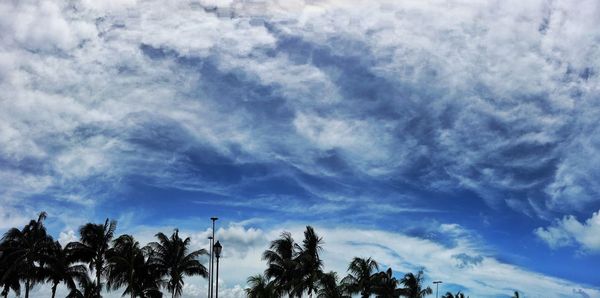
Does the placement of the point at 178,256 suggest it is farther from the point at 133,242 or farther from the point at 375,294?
the point at 375,294

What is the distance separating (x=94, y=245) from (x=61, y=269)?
11.8 ft

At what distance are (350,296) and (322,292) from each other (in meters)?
9.17

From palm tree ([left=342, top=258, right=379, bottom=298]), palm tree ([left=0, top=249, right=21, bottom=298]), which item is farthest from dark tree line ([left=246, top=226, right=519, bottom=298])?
palm tree ([left=0, top=249, right=21, bottom=298])

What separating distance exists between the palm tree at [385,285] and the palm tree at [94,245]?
2864 centimetres

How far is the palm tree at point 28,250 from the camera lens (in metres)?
51.0

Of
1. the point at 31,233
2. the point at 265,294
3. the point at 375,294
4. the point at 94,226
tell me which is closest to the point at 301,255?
the point at 265,294

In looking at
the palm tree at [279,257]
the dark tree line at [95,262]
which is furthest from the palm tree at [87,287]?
the palm tree at [279,257]

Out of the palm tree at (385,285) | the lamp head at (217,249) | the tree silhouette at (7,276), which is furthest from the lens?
the palm tree at (385,285)

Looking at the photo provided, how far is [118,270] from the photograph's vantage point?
182ft

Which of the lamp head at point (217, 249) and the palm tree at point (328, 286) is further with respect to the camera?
the palm tree at point (328, 286)

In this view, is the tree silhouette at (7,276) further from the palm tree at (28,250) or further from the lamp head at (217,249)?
the lamp head at (217,249)

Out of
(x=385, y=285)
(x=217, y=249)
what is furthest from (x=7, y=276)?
(x=385, y=285)

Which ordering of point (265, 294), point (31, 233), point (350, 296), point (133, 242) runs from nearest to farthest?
point (265, 294) → point (31, 233) → point (133, 242) → point (350, 296)

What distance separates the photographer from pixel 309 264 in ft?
179
